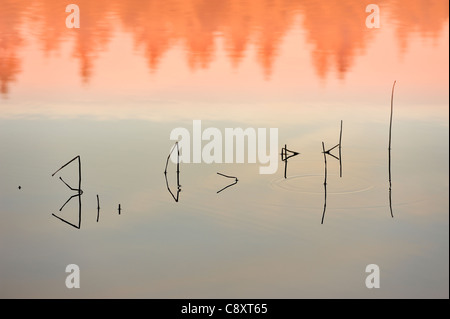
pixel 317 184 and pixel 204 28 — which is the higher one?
pixel 204 28

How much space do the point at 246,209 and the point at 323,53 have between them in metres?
0.97

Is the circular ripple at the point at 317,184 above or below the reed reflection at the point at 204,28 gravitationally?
below

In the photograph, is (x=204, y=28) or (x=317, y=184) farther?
(x=204, y=28)

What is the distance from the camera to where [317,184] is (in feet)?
9.40

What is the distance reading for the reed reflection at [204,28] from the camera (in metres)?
3.07

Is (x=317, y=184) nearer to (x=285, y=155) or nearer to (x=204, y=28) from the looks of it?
(x=285, y=155)

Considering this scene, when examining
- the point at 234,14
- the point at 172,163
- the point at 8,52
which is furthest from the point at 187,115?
the point at 8,52

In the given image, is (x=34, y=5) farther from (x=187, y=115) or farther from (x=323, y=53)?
(x=323, y=53)

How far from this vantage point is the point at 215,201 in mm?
2824

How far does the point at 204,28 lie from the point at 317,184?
1035mm

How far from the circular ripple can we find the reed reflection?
55cm

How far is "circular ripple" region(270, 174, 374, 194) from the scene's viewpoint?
2.84 meters

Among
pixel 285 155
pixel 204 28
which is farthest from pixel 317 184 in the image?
pixel 204 28

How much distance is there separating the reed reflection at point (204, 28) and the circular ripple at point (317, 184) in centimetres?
55
